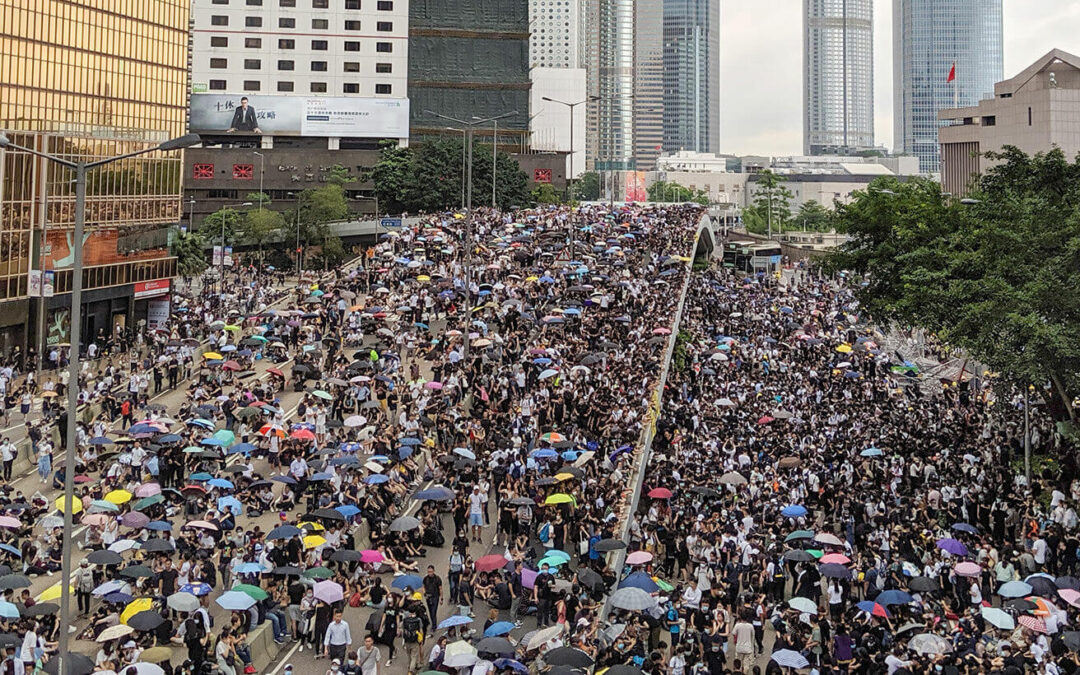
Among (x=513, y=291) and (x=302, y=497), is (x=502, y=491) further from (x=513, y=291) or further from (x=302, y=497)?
(x=513, y=291)

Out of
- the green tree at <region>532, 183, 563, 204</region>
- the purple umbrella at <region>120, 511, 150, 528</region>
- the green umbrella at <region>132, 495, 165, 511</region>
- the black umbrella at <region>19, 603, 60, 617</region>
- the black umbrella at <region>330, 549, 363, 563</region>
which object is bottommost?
the black umbrella at <region>19, 603, 60, 617</region>

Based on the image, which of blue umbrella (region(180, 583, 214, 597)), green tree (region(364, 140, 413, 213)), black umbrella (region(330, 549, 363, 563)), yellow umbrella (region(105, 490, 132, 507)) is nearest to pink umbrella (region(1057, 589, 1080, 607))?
black umbrella (region(330, 549, 363, 563))

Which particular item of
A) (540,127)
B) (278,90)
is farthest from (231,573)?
(540,127)

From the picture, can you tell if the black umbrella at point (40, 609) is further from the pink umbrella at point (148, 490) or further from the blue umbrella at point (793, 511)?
the blue umbrella at point (793, 511)

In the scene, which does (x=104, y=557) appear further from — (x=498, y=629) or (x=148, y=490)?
(x=498, y=629)

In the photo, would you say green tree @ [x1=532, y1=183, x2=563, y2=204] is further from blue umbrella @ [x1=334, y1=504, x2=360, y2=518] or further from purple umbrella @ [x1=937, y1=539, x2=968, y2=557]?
purple umbrella @ [x1=937, y1=539, x2=968, y2=557]

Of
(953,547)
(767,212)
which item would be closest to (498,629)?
(953,547)

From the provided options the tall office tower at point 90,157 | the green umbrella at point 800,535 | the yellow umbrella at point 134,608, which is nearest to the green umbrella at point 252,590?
the yellow umbrella at point 134,608
